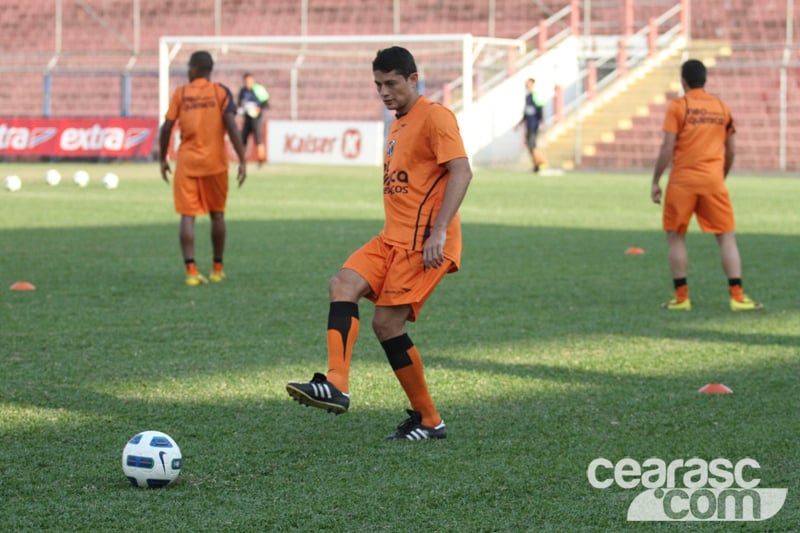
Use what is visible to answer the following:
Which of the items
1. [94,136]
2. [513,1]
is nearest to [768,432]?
[94,136]

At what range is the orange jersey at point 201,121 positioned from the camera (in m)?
11.1

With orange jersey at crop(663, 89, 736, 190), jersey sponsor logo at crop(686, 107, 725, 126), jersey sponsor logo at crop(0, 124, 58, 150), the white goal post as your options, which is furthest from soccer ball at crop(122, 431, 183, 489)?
jersey sponsor logo at crop(0, 124, 58, 150)

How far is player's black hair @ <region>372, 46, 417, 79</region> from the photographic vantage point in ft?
18.2

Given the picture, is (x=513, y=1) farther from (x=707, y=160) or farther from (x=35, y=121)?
(x=707, y=160)

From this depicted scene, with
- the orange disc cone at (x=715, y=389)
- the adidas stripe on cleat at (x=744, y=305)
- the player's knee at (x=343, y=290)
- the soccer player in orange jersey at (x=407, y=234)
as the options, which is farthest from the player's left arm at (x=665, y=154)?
the player's knee at (x=343, y=290)

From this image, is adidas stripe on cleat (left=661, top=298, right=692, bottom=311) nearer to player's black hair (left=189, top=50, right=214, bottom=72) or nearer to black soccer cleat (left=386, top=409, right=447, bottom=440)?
player's black hair (left=189, top=50, right=214, bottom=72)

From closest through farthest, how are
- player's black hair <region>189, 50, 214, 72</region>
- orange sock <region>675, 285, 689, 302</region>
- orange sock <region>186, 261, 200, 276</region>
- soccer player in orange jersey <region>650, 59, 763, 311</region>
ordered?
1. soccer player in orange jersey <region>650, 59, 763, 311</region>
2. orange sock <region>675, 285, 689, 302</region>
3. player's black hair <region>189, 50, 214, 72</region>
4. orange sock <region>186, 261, 200, 276</region>

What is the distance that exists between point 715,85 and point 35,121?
16.7 m

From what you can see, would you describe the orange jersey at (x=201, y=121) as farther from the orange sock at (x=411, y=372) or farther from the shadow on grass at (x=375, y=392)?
the orange sock at (x=411, y=372)

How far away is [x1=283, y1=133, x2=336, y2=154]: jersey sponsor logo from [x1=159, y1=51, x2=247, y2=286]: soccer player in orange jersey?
21.7m

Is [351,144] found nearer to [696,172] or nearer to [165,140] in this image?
[165,140]

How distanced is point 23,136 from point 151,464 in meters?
29.1

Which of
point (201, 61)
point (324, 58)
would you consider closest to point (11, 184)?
point (201, 61)

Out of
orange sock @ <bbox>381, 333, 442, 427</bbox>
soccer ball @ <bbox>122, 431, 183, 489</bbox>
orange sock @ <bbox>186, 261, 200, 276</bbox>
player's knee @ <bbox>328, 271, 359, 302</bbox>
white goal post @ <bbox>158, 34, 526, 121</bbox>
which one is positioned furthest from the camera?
white goal post @ <bbox>158, 34, 526, 121</bbox>
